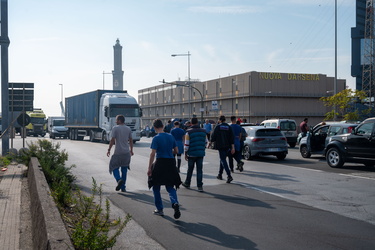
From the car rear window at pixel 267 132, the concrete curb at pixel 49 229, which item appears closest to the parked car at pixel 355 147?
the car rear window at pixel 267 132

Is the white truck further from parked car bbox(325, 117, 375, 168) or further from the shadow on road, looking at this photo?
the shadow on road

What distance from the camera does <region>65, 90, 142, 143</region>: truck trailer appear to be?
3346 centimetres

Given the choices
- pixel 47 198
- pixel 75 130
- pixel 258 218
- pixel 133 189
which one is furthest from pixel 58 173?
pixel 75 130

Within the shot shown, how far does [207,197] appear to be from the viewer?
33.3 ft

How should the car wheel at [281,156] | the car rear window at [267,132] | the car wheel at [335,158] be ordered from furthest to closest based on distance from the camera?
the car wheel at [281,156] < the car rear window at [267,132] < the car wheel at [335,158]

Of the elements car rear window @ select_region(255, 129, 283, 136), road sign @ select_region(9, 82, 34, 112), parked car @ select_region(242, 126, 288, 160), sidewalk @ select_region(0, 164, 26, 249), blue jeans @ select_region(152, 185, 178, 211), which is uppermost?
road sign @ select_region(9, 82, 34, 112)

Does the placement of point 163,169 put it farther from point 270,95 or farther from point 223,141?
point 270,95

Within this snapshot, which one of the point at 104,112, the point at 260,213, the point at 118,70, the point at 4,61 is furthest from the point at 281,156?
the point at 118,70

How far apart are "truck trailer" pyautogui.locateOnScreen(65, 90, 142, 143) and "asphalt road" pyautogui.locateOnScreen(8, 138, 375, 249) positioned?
19.4 metres

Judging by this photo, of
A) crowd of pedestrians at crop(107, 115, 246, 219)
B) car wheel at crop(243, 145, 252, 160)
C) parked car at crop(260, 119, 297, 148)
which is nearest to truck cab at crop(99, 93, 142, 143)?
parked car at crop(260, 119, 297, 148)

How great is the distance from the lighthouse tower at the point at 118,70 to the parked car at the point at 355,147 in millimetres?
146933

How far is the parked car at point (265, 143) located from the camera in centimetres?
1927

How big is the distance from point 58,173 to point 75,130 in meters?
33.4

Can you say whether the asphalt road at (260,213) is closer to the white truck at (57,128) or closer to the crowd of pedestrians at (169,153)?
the crowd of pedestrians at (169,153)
